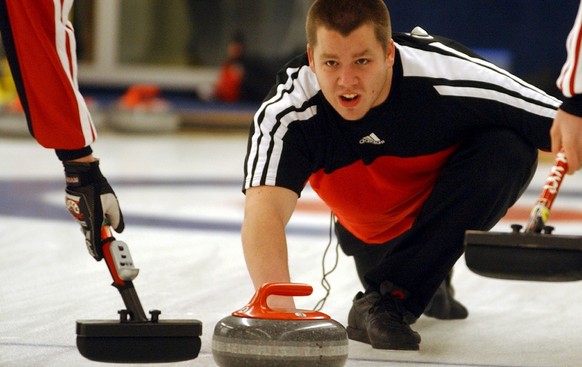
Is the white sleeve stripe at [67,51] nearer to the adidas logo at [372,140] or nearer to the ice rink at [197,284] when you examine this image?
the ice rink at [197,284]

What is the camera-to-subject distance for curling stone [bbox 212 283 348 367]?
187 centimetres

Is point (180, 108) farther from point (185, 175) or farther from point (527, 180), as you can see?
point (527, 180)

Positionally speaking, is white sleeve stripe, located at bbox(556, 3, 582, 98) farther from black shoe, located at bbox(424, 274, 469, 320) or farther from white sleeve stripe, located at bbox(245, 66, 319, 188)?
black shoe, located at bbox(424, 274, 469, 320)

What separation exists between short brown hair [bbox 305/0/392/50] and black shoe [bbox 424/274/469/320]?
778 millimetres

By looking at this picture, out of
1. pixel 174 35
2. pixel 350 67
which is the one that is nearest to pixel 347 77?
pixel 350 67

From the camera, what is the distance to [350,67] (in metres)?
2.24

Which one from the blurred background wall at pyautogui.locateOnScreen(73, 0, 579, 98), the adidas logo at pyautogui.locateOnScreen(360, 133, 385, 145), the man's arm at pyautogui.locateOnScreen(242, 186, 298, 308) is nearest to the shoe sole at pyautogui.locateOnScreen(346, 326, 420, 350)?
the man's arm at pyautogui.locateOnScreen(242, 186, 298, 308)

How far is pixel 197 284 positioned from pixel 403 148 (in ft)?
2.98

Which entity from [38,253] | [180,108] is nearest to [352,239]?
[38,253]

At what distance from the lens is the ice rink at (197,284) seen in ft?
7.77

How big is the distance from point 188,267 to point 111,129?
6452 mm

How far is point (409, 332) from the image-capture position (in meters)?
2.41

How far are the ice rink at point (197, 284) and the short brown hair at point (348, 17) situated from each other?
664 millimetres

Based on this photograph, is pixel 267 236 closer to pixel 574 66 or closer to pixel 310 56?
pixel 310 56
